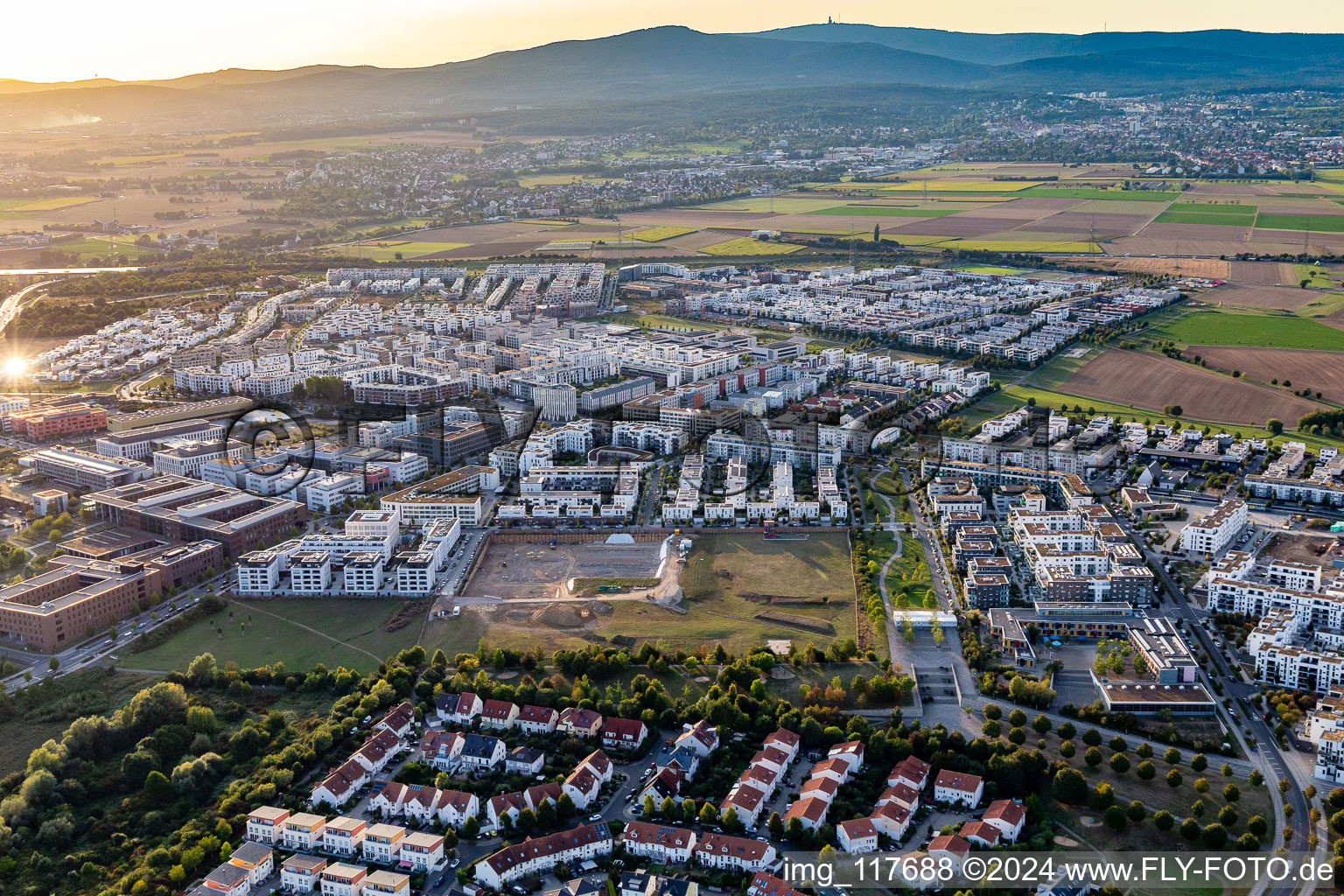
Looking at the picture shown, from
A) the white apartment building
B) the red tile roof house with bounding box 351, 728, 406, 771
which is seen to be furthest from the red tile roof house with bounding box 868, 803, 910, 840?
the white apartment building

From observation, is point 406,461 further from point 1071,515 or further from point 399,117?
point 399,117

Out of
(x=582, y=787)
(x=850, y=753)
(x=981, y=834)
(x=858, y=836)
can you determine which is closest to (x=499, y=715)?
(x=582, y=787)

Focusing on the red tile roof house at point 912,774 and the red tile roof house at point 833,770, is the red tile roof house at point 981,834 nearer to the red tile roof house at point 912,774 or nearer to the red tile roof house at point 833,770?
the red tile roof house at point 912,774

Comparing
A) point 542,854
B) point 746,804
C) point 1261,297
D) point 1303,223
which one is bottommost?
point 542,854

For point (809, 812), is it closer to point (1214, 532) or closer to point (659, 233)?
point (1214, 532)

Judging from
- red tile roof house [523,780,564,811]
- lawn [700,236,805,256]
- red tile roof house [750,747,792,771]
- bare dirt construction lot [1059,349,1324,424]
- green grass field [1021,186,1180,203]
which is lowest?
red tile roof house [523,780,564,811]

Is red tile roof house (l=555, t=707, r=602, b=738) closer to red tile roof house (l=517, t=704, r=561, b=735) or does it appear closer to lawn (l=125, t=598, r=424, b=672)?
red tile roof house (l=517, t=704, r=561, b=735)
